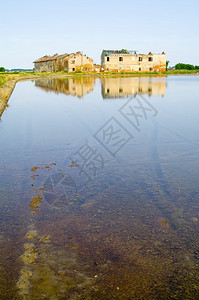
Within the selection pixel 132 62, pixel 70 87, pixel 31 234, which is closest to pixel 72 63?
pixel 132 62

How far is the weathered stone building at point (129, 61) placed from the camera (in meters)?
73.6

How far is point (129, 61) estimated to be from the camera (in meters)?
75.2

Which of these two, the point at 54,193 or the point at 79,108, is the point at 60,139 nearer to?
the point at 54,193

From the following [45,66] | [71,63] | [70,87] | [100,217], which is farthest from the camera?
[45,66]

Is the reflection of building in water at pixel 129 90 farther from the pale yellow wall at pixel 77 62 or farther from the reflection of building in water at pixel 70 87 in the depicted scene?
the pale yellow wall at pixel 77 62

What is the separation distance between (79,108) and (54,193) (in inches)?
484

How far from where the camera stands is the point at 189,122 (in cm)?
1285

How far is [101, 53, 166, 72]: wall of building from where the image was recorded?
2899 inches

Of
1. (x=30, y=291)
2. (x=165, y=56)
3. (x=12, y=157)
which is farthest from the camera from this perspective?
(x=165, y=56)

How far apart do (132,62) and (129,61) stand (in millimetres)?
932

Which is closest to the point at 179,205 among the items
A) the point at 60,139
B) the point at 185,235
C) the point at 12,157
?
the point at 185,235

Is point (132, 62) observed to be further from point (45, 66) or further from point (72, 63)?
point (45, 66)

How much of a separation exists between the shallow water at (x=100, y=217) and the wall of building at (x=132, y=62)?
→ 220 feet

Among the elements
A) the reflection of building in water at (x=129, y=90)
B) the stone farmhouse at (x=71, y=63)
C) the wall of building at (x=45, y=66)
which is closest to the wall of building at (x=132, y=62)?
the stone farmhouse at (x=71, y=63)
